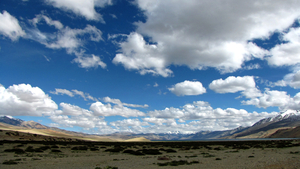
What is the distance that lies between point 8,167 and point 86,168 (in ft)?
31.2

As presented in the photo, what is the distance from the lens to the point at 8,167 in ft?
67.5

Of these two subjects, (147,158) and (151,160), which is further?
(147,158)

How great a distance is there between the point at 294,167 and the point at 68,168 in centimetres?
2675

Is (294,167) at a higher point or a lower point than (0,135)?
higher

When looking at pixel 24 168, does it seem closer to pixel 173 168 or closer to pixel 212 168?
pixel 173 168

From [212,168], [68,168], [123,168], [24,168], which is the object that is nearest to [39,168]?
[24,168]

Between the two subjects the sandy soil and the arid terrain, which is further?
the arid terrain

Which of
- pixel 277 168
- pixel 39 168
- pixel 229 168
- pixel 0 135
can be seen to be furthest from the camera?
pixel 0 135

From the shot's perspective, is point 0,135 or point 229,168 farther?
point 0,135

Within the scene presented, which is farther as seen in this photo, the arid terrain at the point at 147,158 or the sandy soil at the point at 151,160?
the arid terrain at the point at 147,158

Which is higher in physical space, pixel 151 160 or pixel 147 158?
pixel 151 160

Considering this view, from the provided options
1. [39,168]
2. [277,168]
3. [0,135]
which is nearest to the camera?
[277,168]

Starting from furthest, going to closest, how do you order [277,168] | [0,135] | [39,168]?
1. [0,135]
2. [39,168]
3. [277,168]

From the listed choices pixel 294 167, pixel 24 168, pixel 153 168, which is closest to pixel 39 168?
pixel 24 168
